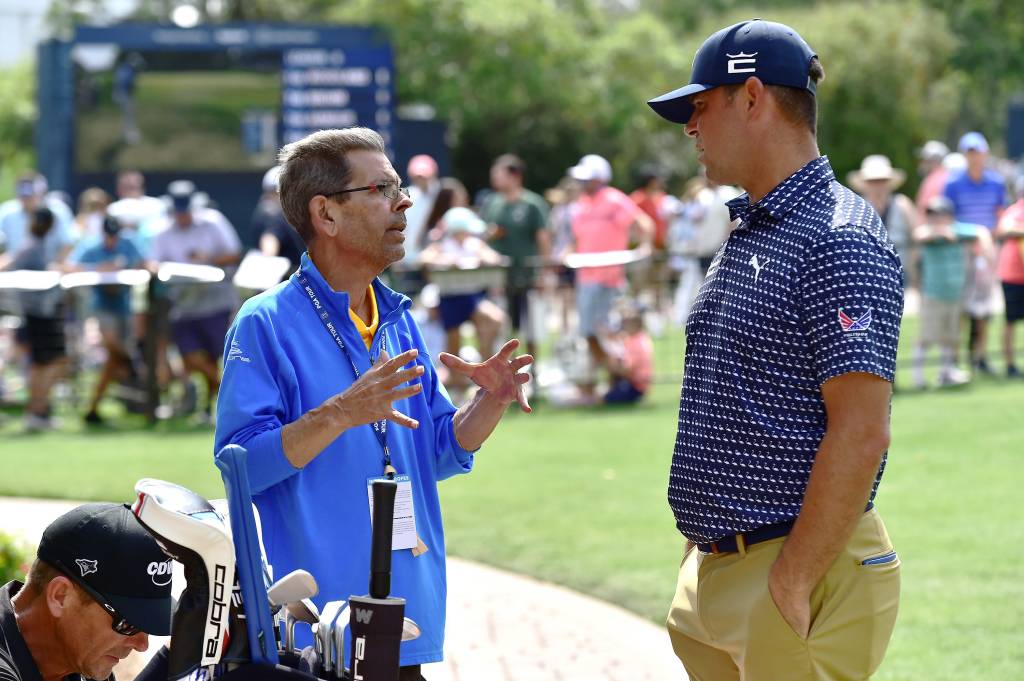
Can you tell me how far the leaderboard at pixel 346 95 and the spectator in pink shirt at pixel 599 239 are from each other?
800 cm

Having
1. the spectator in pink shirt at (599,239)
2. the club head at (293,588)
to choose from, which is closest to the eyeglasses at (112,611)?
the club head at (293,588)

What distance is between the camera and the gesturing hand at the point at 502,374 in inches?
145

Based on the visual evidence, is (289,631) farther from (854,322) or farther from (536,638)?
(536,638)

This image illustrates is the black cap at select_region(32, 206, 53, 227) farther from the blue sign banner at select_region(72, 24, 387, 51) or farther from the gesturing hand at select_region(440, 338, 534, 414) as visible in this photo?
the gesturing hand at select_region(440, 338, 534, 414)

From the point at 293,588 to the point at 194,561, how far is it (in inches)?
9.9

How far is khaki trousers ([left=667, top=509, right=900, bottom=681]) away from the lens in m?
3.19

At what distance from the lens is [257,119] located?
976 inches

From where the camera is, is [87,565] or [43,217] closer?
[87,565]

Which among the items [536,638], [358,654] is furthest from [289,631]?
[536,638]

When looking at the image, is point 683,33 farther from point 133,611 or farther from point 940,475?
point 133,611

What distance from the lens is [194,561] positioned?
8.71 feet

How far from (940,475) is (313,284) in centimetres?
729

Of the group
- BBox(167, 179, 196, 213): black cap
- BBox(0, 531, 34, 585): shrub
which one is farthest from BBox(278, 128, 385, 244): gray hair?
BBox(167, 179, 196, 213): black cap

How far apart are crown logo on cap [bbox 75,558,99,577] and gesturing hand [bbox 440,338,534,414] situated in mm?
1039
